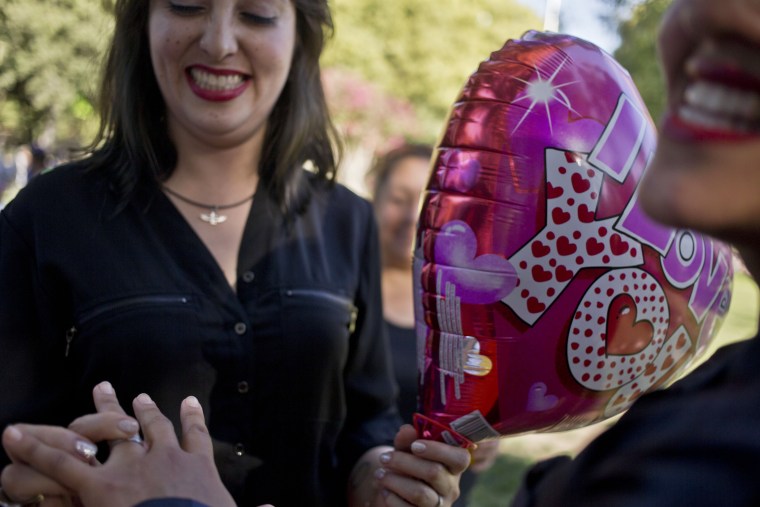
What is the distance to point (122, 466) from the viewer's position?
107 centimetres

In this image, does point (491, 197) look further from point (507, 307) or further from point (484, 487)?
point (484, 487)

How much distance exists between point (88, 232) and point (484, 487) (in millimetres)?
4366

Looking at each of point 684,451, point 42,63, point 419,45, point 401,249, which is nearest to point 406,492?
point 684,451

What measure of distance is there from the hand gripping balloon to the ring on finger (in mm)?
705

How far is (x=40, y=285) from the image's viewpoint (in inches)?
67.3

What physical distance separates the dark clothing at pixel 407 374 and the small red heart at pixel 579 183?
65.4 inches

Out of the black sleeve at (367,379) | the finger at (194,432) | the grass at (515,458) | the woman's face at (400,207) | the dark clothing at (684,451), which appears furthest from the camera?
the grass at (515,458)

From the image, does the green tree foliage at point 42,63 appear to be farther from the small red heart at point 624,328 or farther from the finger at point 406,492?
the small red heart at point 624,328

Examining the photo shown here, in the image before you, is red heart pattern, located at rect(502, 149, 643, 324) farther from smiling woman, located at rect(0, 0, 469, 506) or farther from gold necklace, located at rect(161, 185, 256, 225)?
gold necklace, located at rect(161, 185, 256, 225)

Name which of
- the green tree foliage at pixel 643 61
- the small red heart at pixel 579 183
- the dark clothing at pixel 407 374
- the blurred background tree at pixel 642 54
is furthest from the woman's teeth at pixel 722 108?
the green tree foliage at pixel 643 61

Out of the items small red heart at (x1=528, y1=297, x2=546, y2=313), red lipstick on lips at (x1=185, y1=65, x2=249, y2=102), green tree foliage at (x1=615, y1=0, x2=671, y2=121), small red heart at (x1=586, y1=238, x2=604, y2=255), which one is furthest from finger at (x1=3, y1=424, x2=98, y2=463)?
green tree foliage at (x1=615, y1=0, x2=671, y2=121)

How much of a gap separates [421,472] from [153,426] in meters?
0.59

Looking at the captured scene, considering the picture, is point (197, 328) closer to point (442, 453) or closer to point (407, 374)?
point (442, 453)

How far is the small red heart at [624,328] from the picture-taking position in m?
1.42
